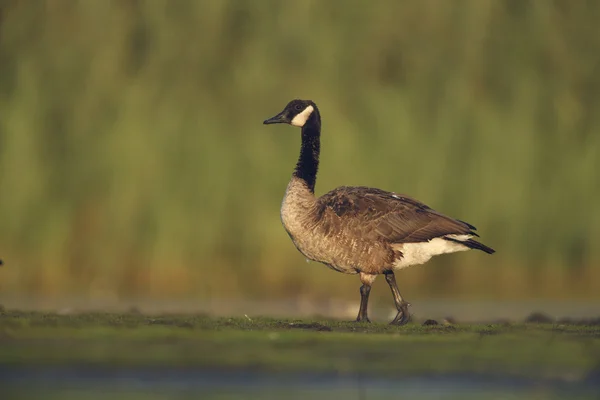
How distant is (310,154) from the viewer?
19.7 meters

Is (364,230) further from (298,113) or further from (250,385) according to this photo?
(250,385)

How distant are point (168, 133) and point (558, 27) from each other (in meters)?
10.3

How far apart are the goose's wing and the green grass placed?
8.26 feet

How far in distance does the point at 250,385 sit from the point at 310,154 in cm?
734

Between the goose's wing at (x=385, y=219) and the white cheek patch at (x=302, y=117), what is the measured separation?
6.12 feet

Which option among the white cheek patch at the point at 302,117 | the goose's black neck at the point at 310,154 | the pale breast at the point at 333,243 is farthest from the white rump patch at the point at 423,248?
the white cheek patch at the point at 302,117

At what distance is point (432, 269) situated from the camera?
25.2 m

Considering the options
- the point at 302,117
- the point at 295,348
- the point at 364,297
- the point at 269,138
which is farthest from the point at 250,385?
the point at 269,138

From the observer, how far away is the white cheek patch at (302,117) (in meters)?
20.0

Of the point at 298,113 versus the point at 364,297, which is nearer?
the point at 364,297

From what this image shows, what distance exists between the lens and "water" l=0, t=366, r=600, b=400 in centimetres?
1238

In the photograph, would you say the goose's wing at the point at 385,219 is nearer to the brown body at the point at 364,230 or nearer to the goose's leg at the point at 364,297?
the brown body at the point at 364,230

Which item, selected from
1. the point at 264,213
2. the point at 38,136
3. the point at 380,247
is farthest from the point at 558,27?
the point at 380,247

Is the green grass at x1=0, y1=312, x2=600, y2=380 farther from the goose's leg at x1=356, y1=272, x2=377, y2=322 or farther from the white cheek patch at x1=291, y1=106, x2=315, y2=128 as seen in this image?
the white cheek patch at x1=291, y1=106, x2=315, y2=128
